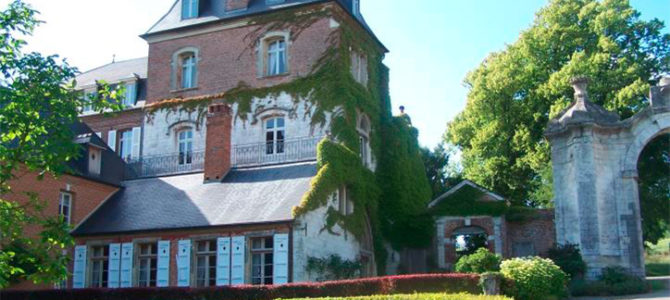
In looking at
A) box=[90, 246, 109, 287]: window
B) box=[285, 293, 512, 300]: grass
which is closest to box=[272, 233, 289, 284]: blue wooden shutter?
box=[285, 293, 512, 300]: grass

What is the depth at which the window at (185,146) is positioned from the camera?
96.0ft

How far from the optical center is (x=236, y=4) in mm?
30547

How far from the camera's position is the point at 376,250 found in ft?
89.7

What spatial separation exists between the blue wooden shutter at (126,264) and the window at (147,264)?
0.28 m

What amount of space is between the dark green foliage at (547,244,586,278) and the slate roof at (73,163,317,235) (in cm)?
774

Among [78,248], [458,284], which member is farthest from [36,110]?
[78,248]

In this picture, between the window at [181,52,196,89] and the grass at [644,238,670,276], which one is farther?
the grass at [644,238,670,276]

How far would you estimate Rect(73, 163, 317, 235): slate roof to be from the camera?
75.2 ft

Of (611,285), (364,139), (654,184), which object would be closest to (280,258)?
(364,139)

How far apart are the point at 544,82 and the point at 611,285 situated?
43.5ft

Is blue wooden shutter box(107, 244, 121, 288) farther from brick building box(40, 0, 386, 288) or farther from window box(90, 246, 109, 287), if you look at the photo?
window box(90, 246, 109, 287)

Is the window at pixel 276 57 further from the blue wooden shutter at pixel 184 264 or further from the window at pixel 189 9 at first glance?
the blue wooden shutter at pixel 184 264

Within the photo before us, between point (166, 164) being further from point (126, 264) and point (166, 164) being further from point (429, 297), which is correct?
point (429, 297)

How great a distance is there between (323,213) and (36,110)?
10.7 m
